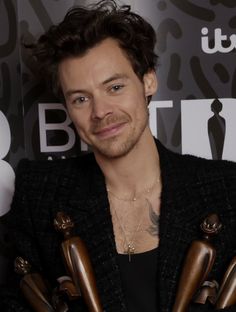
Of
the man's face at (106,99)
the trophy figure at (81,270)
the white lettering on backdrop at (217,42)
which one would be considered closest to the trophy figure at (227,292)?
the trophy figure at (81,270)

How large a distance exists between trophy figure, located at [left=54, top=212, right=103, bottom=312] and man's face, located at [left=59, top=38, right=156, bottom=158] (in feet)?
0.75

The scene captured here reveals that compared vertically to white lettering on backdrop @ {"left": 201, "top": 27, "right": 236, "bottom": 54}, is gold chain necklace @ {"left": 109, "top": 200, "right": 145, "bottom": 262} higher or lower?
lower

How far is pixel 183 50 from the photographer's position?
4.77 feet

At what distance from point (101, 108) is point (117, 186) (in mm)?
226

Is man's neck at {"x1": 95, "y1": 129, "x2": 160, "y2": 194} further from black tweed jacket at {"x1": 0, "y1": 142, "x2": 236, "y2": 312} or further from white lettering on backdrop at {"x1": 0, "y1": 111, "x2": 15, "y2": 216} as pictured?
white lettering on backdrop at {"x1": 0, "y1": 111, "x2": 15, "y2": 216}

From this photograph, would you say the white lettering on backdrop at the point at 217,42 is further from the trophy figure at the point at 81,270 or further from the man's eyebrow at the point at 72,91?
the trophy figure at the point at 81,270

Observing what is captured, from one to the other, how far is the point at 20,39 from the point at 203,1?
500 millimetres

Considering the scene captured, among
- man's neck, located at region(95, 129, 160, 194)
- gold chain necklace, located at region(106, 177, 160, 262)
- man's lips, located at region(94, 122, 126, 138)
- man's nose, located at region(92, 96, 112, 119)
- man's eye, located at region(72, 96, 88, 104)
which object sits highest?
man's eye, located at region(72, 96, 88, 104)

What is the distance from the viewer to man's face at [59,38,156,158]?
1211 millimetres

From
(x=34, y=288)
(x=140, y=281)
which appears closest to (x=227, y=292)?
(x=140, y=281)

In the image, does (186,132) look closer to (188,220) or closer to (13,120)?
(188,220)

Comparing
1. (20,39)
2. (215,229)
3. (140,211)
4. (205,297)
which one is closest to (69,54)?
(20,39)

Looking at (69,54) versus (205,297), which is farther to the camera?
(69,54)

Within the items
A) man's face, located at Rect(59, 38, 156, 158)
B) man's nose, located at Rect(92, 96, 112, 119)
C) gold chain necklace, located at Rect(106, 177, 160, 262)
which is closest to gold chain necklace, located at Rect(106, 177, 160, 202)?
gold chain necklace, located at Rect(106, 177, 160, 262)
